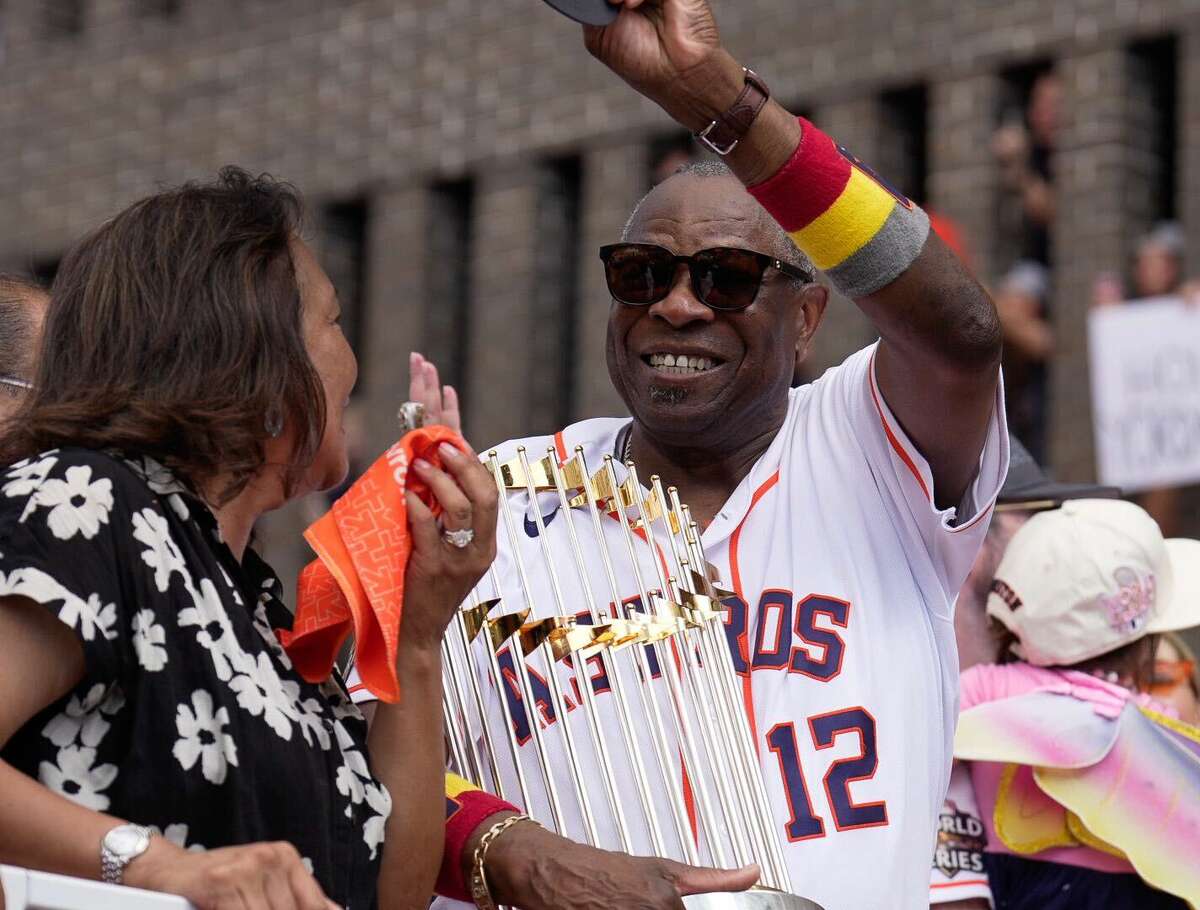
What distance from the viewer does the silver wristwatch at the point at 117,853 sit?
239cm

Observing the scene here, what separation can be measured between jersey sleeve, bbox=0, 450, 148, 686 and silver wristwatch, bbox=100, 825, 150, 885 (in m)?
0.19

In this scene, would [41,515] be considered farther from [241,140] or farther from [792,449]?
[241,140]

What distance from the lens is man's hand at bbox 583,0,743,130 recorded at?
298 centimetres

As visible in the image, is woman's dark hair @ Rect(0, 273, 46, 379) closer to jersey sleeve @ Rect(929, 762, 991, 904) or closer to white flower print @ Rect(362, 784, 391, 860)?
Result: white flower print @ Rect(362, 784, 391, 860)

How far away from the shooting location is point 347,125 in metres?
13.0

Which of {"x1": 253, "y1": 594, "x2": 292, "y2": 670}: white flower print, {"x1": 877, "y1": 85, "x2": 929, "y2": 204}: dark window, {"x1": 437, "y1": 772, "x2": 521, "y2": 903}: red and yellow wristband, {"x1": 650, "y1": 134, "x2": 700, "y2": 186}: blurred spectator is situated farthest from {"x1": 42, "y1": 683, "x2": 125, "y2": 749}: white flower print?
{"x1": 650, "y1": 134, "x2": 700, "y2": 186}: blurred spectator

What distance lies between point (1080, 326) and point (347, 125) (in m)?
4.90

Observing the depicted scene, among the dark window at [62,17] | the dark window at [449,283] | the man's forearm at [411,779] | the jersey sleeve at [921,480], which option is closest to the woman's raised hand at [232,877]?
the man's forearm at [411,779]

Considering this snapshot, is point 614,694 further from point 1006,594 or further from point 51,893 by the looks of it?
point 1006,594

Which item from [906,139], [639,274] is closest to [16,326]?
[639,274]

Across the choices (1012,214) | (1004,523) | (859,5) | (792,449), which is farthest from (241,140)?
(792,449)

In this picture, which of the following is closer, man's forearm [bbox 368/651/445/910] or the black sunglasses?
man's forearm [bbox 368/651/445/910]

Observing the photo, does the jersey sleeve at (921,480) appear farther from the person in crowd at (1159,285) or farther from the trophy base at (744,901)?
the person in crowd at (1159,285)

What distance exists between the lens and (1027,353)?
994cm
